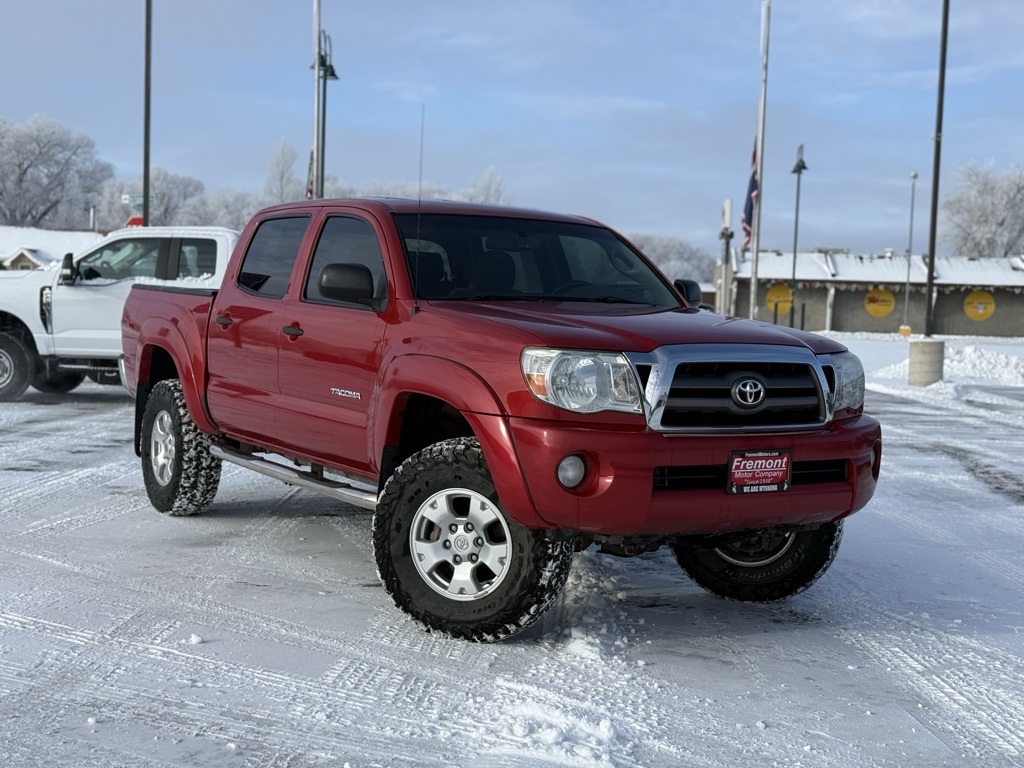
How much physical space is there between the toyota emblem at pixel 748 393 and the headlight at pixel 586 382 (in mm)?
430

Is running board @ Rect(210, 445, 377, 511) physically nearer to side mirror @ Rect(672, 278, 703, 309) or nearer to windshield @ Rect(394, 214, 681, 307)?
windshield @ Rect(394, 214, 681, 307)

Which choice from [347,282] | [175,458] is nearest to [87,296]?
[175,458]

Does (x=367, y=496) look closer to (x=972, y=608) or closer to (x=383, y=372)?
(x=383, y=372)

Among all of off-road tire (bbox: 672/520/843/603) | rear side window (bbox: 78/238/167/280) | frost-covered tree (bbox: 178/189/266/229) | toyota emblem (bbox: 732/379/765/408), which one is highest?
frost-covered tree (bbox: 178/189/266/229)

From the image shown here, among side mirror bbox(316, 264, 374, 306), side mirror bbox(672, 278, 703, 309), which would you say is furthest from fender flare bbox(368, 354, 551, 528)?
side mirror bbox(672, 278, 703, 309)

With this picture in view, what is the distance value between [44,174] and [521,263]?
341ft

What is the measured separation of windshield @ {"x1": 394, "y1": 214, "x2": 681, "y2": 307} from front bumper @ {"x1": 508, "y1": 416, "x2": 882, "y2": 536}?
1306mm

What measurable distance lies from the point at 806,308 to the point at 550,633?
4978 cm

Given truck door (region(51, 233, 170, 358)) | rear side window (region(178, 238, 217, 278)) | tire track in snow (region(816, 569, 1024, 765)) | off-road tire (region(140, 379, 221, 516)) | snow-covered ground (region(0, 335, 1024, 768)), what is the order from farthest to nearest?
truck door (region(51, 233, 170, 358))
rear side window (region(178, 238, 217, 278))
off-road tire (region(140, 379, 221, 516))
tire track in snow (region(816, 569, 1024, 765))
snow-covered ground (region(0, 335, 1024, 768))

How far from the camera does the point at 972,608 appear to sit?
18.1 feet

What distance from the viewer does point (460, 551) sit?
184 inches

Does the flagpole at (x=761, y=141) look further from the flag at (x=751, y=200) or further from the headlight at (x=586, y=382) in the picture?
the headlight at (x=586, y=382)

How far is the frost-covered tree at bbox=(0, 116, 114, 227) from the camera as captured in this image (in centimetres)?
9769

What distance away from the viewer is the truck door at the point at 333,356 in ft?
17.5
